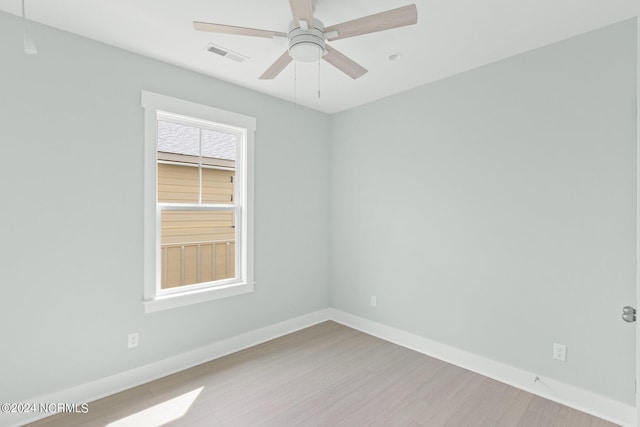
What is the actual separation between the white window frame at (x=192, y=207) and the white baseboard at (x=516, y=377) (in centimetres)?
168

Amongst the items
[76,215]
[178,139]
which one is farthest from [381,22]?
[76,215]

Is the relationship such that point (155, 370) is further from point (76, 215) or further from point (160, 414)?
point (76, 215)

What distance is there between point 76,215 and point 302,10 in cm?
213

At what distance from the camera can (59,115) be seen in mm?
2225

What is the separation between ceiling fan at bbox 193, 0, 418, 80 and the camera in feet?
5.15

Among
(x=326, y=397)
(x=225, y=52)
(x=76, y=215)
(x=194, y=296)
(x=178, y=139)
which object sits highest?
(x=225, y=52)

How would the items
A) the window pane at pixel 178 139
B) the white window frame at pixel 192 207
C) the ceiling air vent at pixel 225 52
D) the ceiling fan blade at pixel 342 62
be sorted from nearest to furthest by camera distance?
1. the ceiling fan blade at pixel 342 62
2. the ceiling air vent at pixel 225 52
3. the white window frame at pixel 192 207
4. the window pane at pixel 178 139

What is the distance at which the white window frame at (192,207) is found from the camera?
8.60 feet

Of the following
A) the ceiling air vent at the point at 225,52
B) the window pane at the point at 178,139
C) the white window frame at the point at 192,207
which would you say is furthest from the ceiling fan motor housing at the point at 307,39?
the window pane at the point at 178,139

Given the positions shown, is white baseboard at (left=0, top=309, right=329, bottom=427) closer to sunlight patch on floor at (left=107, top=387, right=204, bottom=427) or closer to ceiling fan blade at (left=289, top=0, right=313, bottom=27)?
sunlight patch on floor at (left=107, top=387, right=204, bottom=427)

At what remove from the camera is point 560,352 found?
7.70 ft

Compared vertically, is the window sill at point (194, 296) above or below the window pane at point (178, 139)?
below

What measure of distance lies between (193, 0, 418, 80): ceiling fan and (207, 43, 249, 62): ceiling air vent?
676 millimetres

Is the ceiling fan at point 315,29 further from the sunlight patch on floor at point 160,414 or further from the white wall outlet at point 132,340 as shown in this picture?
the sunlight patch on floor at point 160,414
